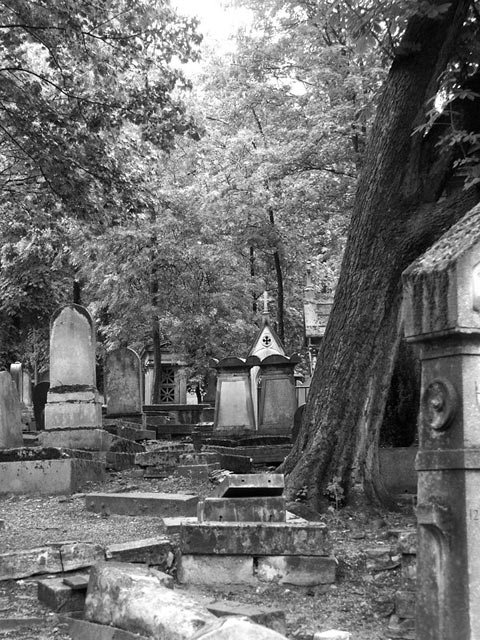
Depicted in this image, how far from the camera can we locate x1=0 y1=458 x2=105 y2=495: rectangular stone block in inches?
433

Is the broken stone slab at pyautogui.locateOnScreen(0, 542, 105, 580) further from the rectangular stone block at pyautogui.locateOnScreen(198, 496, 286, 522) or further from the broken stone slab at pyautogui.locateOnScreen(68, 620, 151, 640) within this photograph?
the broken stone slab at pyautogui.locateOnScreen(68, 620, 151, 640)

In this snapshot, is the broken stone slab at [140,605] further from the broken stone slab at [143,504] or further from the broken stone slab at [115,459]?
the broken stone slab at [115,459]

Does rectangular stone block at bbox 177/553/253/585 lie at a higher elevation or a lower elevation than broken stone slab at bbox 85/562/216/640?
lower

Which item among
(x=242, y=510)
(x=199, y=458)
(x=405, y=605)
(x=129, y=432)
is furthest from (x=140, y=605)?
(x=129, y=432)

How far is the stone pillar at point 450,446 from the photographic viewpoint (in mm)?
3742

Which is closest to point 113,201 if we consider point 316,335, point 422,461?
point 422,461

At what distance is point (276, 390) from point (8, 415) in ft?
17.7

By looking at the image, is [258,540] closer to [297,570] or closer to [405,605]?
[297,570]

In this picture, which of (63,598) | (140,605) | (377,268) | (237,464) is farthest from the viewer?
(237,464)

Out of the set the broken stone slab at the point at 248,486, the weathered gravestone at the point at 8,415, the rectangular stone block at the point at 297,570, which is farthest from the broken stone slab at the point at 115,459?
the rectangular stone block at the point at 297,570

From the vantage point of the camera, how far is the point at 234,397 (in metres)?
16.2

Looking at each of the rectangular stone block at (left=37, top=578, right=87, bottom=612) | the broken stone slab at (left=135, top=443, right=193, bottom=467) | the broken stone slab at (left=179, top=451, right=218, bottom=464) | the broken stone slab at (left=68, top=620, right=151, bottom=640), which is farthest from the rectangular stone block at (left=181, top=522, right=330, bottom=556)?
the broken stone slab at (left=135, top=443, right=193, bottom=467)

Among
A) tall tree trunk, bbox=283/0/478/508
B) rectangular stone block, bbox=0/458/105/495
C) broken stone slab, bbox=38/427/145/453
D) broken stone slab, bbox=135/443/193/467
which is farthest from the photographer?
broken stone slab, bbox=38/427/145/453

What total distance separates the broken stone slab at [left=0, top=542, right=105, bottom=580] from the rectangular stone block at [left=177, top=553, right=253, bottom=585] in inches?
26.8
